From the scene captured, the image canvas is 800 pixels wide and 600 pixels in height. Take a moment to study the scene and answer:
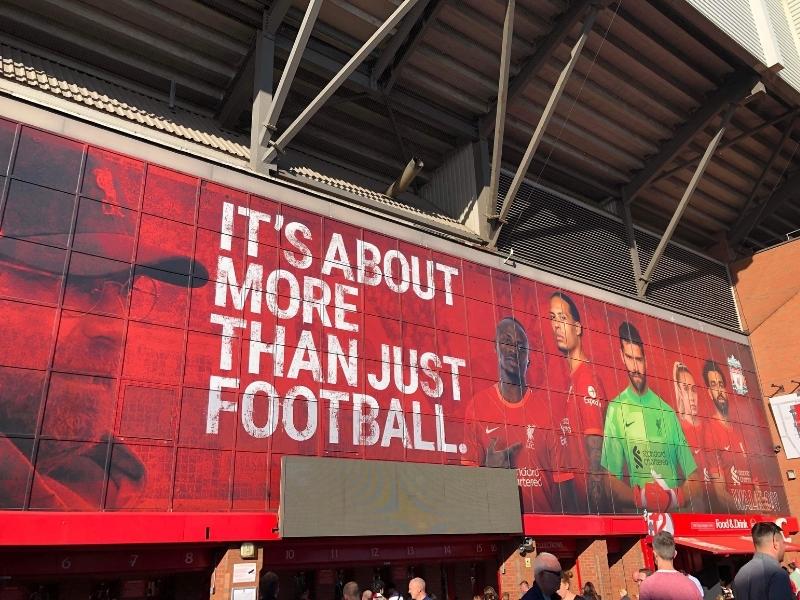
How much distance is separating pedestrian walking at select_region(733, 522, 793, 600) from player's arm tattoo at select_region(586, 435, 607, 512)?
1844cm

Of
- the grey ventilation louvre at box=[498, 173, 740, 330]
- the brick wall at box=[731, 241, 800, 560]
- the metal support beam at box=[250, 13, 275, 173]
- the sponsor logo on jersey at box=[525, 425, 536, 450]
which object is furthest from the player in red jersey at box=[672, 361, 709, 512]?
the metal support beam at box=[250, 13, 275, 173]

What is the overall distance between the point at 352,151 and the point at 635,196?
1417 cm

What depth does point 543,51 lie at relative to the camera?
2361 centimetres

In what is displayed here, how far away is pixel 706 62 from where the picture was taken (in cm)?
2641

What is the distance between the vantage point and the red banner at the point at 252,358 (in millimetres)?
13094

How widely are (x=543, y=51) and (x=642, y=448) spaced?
51.0ft

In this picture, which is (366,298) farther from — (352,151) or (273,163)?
(352,151)

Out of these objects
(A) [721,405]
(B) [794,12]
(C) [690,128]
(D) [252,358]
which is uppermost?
(B) [794,12]

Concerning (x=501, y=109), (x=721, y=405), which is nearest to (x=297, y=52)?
(x=501, y=109)

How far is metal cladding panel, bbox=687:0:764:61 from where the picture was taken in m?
24.2

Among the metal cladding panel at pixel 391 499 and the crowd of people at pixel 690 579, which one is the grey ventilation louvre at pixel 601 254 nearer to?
the metal cladding panel at pixel 391 499

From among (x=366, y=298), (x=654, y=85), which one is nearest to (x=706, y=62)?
(x=654, y=85)

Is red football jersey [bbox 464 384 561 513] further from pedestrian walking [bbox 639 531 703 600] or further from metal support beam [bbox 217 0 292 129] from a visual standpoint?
pedestrian walking [bbox 639 531 703 600]

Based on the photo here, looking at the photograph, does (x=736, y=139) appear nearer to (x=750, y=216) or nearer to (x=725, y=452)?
(x=750, y=216)
